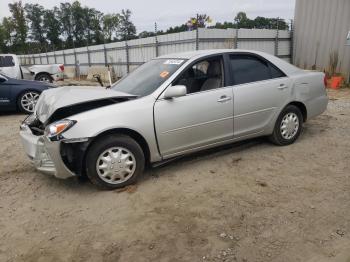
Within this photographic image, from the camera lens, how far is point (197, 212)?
3.54 meters

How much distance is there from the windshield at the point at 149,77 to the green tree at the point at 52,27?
70.3 metres

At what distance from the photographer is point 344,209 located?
351 cm

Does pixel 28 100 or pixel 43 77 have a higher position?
pixel 28 100

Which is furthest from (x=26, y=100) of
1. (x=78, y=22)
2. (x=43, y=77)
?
(x=78, y=22)

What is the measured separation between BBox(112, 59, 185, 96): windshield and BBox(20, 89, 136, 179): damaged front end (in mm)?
280

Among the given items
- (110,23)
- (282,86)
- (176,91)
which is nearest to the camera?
(176,91)

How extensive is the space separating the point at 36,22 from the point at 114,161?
7565cm

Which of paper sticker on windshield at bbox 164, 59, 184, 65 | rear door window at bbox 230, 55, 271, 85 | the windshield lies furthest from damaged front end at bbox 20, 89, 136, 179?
rear door window at bbox 230, 55, 271, 85

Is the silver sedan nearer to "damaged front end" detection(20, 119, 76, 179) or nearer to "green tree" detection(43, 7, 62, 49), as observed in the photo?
"damaged front end" detection(20, 119, 76, 179)

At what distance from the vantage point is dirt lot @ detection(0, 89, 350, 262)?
2965 mm

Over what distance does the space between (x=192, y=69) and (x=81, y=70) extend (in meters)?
22.2

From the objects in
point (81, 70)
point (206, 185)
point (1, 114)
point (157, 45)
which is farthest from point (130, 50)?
point (206, 185)

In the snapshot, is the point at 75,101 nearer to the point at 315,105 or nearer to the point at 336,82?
the point at 315,105

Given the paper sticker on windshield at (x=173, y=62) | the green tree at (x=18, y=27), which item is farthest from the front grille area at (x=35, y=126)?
the green tree at (x=18, y=27)
